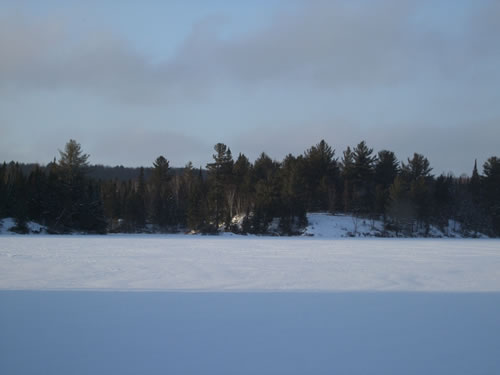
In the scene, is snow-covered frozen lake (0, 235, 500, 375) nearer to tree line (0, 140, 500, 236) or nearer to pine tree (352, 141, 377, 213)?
tree line (0, 140, 500, 236)

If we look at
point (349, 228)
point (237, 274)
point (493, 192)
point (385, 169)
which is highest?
point (385, 169)

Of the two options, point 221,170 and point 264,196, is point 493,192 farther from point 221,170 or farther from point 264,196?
point 221,170

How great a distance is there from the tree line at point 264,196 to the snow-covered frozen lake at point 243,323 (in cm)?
3631

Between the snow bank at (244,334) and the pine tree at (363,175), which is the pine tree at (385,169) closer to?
the pine tree at (363,175)

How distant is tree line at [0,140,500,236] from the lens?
153 feet

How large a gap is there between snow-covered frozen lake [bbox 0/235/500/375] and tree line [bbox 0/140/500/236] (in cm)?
3631

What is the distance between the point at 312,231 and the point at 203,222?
14821 mm

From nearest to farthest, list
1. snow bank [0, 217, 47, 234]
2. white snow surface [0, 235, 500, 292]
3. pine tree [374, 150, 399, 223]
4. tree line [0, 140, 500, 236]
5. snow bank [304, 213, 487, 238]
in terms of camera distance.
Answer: white snow surface [0, 235, 500, 292]
snow bank [0, 217, 47, 234]
tree line [0, 140, 500, 236]
snow bank [304, 213, 487, 238]
pine tree [374, 150, 399, 223]

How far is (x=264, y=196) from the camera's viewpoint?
51.5 metres

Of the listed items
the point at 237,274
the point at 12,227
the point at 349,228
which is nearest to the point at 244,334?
the point at 237,274

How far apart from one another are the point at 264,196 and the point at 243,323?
1749 inches

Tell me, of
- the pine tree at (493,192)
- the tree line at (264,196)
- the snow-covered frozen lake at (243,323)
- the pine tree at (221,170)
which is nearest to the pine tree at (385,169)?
the tree line at (264,196)

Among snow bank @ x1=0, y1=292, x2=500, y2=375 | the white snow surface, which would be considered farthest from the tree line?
snow bank @ x1=0, y1=292, x2=500, y2=375

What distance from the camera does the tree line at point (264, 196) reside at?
1834 inches
